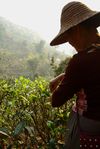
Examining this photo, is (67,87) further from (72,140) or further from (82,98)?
(72,140)

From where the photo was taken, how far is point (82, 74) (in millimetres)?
1604

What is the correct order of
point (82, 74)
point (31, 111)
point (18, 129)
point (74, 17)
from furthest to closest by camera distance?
1. point (31, 111)
2. point (18, 129)
3. point (74, 17)
4. point (82, 74)

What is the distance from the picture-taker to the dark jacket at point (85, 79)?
5.25 feet

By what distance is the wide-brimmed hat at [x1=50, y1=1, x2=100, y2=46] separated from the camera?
176cm

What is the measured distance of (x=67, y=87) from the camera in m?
1.62

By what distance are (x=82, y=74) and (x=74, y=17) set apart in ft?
1.15

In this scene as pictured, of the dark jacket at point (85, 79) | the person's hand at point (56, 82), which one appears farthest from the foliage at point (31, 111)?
the dark jacket at point (85, 79)

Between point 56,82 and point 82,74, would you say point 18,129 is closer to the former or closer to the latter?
point 56,82

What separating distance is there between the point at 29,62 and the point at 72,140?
57.4m

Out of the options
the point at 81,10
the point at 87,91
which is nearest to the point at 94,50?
the point at 87,91

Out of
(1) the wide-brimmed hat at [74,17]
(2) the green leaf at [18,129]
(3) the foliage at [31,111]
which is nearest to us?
(1) the wide-brimmed hat at [74,17]

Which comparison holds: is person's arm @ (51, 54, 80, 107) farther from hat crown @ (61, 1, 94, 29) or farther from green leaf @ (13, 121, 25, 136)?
green leaf @ (13, 121, 25, 136)

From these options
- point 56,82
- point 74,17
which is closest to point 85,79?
point 56,82

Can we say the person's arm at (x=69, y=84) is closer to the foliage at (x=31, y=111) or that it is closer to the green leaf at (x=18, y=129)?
the green leaf at (x=18, y=129)
